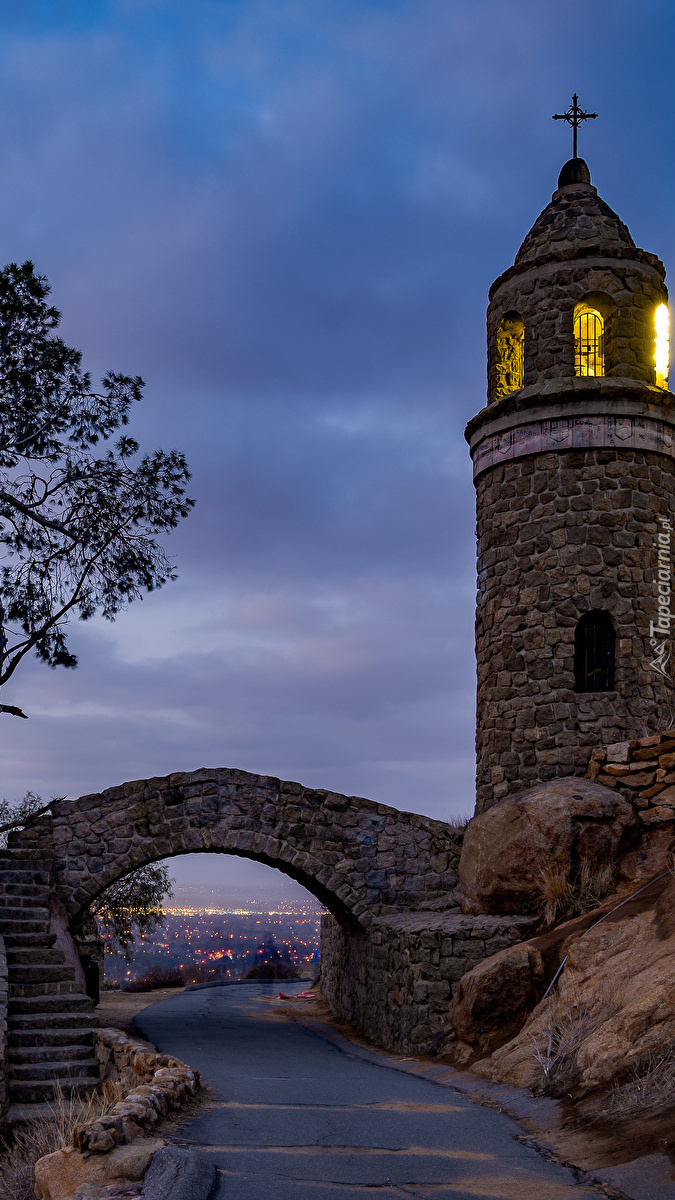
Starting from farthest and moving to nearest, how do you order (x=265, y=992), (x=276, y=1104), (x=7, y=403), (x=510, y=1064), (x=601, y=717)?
(x=265, y=992), (x=7, y=403), (x=601, y=717), (x=510, y=1064), (x=276, y=1104)

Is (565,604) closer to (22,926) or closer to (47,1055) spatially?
(22,926)

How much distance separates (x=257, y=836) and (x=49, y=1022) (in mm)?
4218

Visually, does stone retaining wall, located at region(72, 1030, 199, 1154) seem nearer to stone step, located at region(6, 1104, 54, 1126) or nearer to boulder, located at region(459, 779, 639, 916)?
stone step, located at region(6, 1104, 54, 1126)

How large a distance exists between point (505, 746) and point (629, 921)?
4.75 meters

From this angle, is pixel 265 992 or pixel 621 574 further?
pixel 265 992

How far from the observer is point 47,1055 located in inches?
444

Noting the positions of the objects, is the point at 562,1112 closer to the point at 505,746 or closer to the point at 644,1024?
the point at 644,1024

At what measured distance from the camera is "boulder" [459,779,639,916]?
12438 millimetres

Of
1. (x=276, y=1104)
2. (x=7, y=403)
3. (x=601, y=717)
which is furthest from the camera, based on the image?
(x=7, y=403)

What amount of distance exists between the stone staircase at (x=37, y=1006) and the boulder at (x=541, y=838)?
16.5 ft

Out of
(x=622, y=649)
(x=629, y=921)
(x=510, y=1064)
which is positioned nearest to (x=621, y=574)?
(x=622, y=649)

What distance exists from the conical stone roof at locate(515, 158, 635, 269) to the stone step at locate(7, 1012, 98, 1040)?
11852 millimetres

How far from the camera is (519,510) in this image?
15.1 m

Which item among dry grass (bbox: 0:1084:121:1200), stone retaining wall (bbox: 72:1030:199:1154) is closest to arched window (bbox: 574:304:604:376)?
stone retaining wall (bbox: 72:1030:199:1154)
